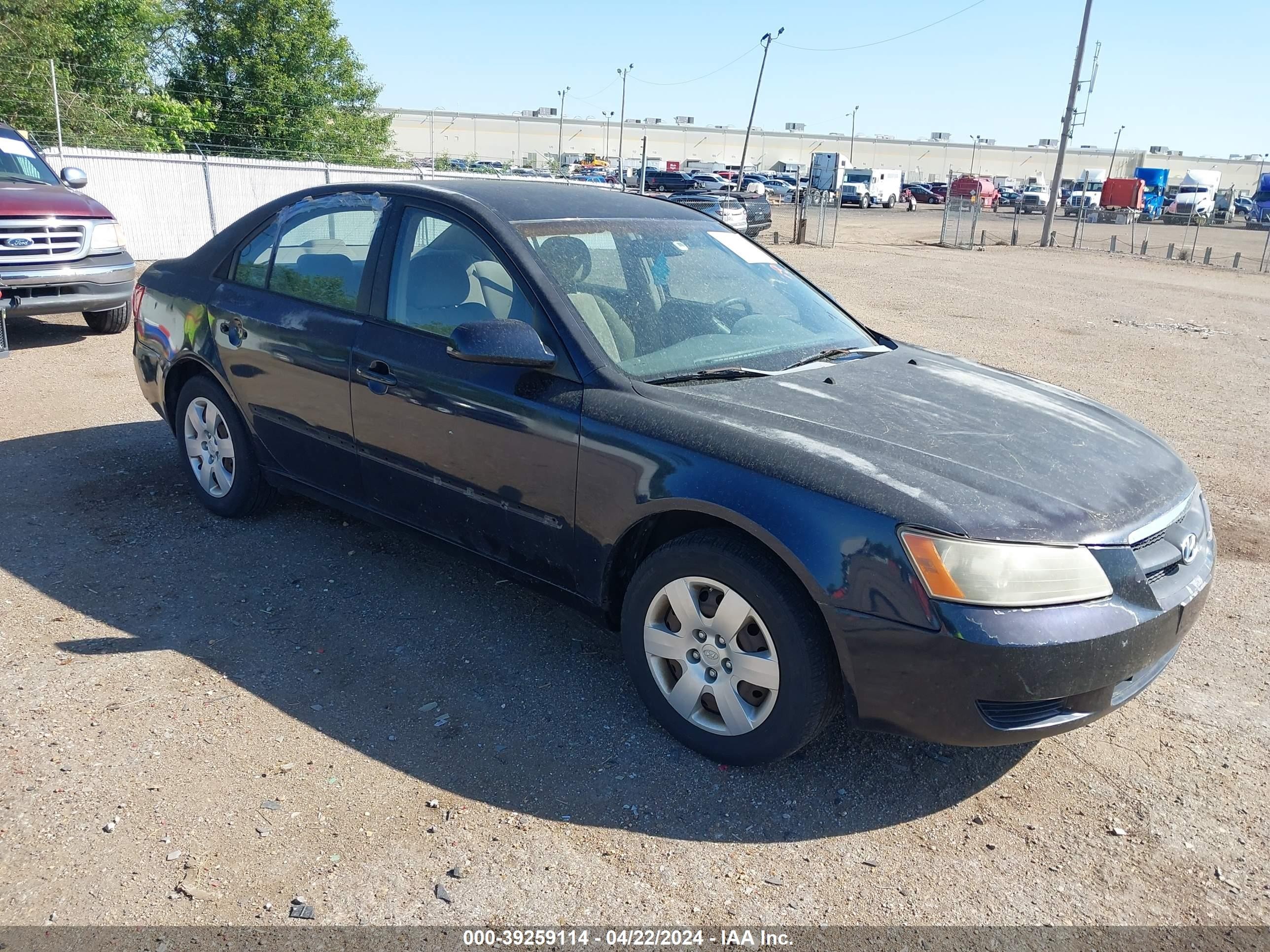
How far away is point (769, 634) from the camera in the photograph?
2.87 m

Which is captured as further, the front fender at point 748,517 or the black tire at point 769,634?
the black tire at point 769,634

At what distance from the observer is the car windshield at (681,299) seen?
3.54m

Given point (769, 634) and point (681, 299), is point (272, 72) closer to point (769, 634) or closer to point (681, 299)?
point (681, 299)

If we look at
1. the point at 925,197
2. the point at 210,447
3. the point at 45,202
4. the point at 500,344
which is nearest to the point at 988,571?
the point at 500,344

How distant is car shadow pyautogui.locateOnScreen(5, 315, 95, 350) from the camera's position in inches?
368

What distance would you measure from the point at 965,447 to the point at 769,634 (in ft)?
2.85

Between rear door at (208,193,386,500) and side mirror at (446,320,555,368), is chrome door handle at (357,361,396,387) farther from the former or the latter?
side mirror at (446,320,555,368)

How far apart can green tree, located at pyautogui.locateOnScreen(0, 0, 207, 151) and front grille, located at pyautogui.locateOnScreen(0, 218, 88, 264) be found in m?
11.3

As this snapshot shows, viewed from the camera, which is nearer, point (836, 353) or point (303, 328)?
point (836, 353)

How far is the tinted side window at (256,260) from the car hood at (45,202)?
5197 mm

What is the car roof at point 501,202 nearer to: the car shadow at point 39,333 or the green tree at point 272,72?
the car shadow at point 39,333

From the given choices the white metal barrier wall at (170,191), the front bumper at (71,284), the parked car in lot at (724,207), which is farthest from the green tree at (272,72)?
the front bumper at (71,284)

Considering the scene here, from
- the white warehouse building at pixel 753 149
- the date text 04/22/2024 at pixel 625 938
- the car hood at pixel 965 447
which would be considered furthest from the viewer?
the white warehouse building at pixel 753 149

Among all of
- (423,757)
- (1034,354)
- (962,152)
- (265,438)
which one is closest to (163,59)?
(1034,354)
